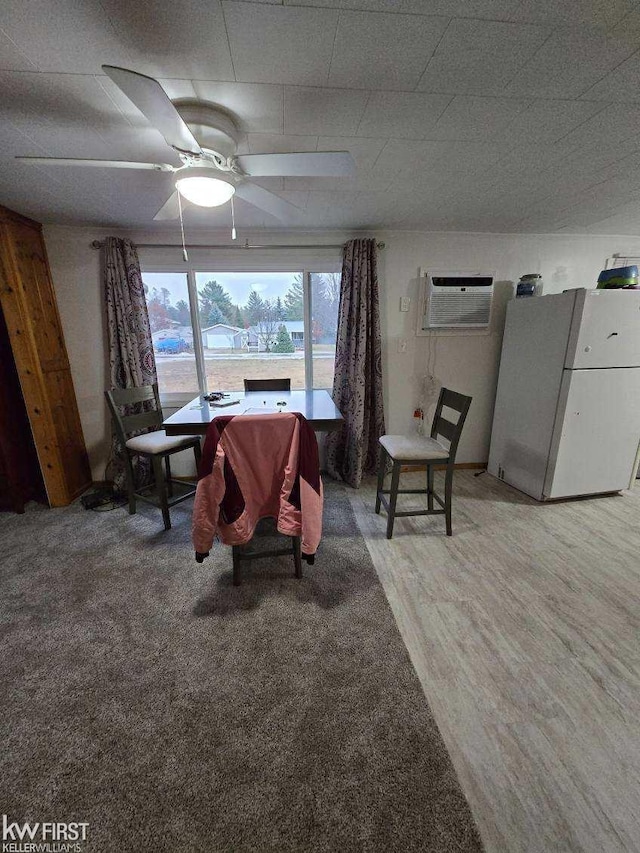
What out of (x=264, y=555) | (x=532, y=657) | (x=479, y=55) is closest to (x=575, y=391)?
(x=532, y=657)

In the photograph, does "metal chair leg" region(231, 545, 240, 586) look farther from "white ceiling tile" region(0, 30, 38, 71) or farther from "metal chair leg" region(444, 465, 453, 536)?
"white ceiling tile" region(0, 30, 38, 71)

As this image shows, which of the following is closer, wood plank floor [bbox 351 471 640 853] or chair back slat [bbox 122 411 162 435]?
wood plank floor [bbox 351 471 640 853]

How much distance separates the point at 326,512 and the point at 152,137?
7.84ft

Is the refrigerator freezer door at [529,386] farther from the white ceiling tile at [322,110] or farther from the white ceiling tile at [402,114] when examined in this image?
the white ceiling tile at [322,110]

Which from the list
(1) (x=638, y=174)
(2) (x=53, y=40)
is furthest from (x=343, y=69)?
(1) (x=638, y=174)

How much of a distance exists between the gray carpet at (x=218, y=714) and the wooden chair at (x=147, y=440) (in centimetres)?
58

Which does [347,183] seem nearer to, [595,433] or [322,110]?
[322,110]

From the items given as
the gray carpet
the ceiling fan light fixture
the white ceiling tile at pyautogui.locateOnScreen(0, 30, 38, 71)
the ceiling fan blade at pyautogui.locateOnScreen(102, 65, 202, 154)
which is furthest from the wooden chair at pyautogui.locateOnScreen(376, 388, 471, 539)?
the white ceiling tile at pyautogui.locateOnScreen(0, 30, 38, 71)

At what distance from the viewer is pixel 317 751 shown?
1.04 m

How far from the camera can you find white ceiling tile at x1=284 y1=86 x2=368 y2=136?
3.86 feet

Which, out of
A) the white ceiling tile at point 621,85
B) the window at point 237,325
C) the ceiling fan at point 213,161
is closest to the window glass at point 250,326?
the window at point 237,325

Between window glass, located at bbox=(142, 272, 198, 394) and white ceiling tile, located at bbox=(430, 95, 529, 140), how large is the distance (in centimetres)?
230

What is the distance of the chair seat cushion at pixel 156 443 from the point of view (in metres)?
2.26

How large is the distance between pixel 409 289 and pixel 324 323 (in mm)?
836
